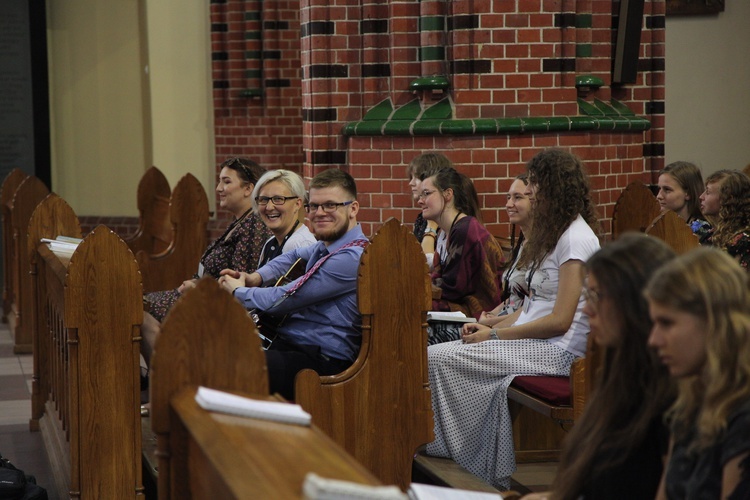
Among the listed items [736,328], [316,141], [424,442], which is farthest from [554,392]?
[316,141]

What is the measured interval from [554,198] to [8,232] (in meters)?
6.57

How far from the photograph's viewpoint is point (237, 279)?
5.08 m

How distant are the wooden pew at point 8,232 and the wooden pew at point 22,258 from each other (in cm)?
61

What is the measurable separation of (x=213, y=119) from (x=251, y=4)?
1.35 m

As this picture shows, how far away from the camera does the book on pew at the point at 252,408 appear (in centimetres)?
251

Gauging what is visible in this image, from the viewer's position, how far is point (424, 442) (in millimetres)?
4543

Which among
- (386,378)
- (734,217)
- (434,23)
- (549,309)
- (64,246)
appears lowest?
(386,378)

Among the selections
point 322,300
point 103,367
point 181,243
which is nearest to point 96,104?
point 181,243

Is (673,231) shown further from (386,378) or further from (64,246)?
(64,246)

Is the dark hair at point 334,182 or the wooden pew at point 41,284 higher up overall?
the dark hair at point 334,182

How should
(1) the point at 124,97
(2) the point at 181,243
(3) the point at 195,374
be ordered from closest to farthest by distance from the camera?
(3) the point at 195,374
(2) the point at 181,243
(1) the point at 124,97

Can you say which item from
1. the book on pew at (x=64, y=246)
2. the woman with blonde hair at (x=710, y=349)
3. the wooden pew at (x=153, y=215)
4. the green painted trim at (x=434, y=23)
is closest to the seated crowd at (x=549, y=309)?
the woman with blonde hair at (x=710, y=349)

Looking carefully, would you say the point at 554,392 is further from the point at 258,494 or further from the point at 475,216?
the point at 258,494

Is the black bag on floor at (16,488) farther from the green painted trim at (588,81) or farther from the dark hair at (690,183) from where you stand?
the green painted trim at (588,81)
